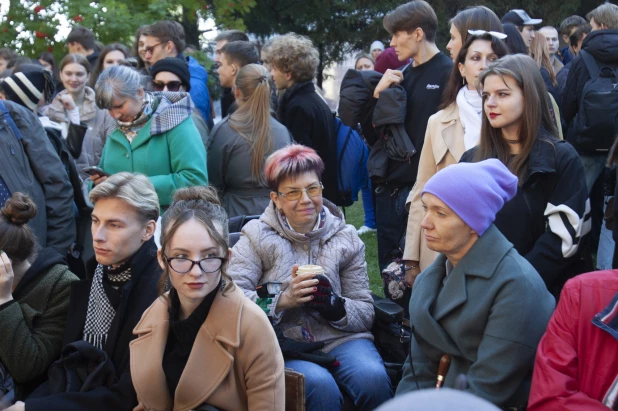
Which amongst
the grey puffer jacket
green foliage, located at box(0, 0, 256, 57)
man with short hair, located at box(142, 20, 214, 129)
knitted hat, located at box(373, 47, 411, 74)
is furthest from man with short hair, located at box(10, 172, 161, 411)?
green foliage, located at box(0, 0, 256, 57)

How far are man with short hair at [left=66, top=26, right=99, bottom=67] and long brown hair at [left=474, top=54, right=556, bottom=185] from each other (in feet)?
17.9

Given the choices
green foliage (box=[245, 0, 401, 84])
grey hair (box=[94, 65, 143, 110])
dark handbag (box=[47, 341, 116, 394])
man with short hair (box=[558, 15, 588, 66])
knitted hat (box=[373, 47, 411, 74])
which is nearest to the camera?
dark handbag (box=[47, 341, 116, 394])

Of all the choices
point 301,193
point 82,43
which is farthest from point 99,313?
point 82,43

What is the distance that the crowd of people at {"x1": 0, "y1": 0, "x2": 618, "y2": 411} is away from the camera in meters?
3.09

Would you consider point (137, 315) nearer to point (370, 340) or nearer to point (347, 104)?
point (370, 340)

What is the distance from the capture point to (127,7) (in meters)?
9.60

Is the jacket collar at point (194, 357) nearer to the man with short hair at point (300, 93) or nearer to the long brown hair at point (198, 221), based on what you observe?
the long brown hair at point (198, 221)

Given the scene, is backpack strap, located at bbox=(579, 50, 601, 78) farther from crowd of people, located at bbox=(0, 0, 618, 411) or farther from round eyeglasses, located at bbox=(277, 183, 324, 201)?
round eyeglasses, located at bbox=(277, 183, 324, 201)

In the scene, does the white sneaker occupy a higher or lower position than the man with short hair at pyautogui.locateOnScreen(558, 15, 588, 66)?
lower

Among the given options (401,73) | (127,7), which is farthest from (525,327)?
(127,7)

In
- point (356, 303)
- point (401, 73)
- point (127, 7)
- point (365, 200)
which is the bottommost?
point (365, 200)

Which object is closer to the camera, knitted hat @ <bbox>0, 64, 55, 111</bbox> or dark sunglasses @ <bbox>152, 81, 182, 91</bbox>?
knitted hat @ <bbox>0, 64, 55, 111</bbox>

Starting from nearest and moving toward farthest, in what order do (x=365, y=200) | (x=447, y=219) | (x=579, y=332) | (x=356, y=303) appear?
(x=579, y=332) < (x=447, y=219) < (x=356, y=303) < (x=365, y=200)

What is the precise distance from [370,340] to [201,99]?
3.60m
